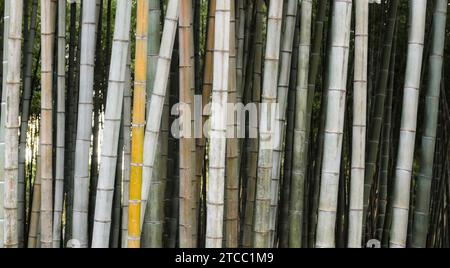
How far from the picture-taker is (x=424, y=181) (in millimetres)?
2344

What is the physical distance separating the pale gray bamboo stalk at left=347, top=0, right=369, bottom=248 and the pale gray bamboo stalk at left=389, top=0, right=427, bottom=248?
6.2 inches

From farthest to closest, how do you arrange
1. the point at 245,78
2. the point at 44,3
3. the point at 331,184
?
the point at 245,78 → the point at 44,3 → the point at 331,184

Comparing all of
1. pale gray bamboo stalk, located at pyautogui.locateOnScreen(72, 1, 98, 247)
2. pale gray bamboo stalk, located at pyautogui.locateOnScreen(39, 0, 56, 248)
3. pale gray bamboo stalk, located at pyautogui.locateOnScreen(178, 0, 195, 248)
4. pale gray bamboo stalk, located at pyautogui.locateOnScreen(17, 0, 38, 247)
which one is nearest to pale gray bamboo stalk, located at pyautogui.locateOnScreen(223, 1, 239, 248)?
pale gray bamboo stalk, located at pyautogui.locateOnScreen(178, 0, 195, 248)

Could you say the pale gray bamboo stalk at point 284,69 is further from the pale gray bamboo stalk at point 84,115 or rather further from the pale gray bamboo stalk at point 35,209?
the pale gray bamboo stalk at point 35,209

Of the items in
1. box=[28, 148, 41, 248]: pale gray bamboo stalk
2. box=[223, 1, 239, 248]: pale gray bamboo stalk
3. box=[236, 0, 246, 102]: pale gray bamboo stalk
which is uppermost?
box=[236, 0, 246, 102]: pale gray bamboo stalk

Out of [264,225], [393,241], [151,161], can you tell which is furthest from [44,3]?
[393,241]

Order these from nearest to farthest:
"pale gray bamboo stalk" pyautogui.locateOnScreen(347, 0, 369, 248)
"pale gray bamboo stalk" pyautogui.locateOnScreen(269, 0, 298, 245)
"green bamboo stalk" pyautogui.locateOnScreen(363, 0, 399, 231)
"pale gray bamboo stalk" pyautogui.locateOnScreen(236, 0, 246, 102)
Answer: "pale gray bamboo stalk" pyautogui.locateOnScreen(347, 0, 369, 248)
"pale gray bamboo stalk" pyautogui.locateOnScreen(269, 0, 298, 245)
"pale gray bamboo stalk" pyautogui.locateOnScreen(236, 0, 246, 102)
"green bamboo stalk" pyautogui.locateOnScreen(363, 0, 399, 231)

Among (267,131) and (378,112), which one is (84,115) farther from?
(378,112)

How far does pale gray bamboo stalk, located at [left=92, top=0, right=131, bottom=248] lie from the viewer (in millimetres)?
1984

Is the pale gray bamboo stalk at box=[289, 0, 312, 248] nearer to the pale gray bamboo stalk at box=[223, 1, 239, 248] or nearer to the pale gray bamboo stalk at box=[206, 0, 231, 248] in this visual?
the pale gray bamboo stalk at box=[223, 1, 239, 248]

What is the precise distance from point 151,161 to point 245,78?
1.04 meters

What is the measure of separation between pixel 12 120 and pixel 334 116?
1056mm

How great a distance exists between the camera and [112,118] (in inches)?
80.0

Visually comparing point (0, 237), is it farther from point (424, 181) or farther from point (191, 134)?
point (424, 181)
